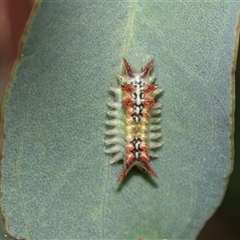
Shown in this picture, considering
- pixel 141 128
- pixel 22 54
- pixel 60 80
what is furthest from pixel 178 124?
pixel 22 54

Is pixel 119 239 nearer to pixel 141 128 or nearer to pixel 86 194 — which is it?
pixel 86 194

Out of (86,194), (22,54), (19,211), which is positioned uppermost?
(22,54)

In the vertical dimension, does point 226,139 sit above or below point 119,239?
above
